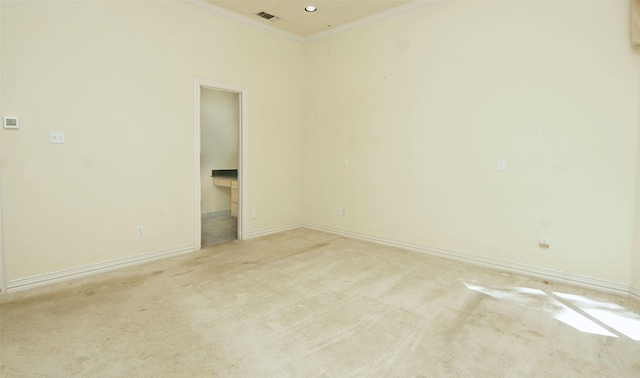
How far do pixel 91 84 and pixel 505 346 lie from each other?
413cm

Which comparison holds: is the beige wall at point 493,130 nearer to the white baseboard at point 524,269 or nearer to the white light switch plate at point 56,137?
the white baseboard at point 524,269

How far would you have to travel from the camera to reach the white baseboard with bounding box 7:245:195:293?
9.97 feet

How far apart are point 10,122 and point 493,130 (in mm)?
4545

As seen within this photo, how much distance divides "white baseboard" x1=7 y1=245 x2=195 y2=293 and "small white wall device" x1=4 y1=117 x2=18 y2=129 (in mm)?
1336

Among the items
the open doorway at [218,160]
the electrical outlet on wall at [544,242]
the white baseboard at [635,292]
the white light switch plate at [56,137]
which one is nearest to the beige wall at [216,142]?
the open doorway at [218,160]

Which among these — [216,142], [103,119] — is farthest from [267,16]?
[216,142]

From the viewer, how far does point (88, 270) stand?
3404 millimetres

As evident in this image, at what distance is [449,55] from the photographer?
3.93 meters

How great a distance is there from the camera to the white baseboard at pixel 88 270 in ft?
9.97

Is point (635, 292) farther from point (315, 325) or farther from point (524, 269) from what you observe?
point (315, 325)

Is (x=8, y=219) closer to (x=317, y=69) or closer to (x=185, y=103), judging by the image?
(x=185, y=103)

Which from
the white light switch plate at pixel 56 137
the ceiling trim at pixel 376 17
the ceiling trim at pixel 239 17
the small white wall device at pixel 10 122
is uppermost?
the ceiling trim at pixel 376 17

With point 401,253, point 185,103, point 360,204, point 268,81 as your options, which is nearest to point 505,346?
point 401,253

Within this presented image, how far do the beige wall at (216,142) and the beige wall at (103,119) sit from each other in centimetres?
193
